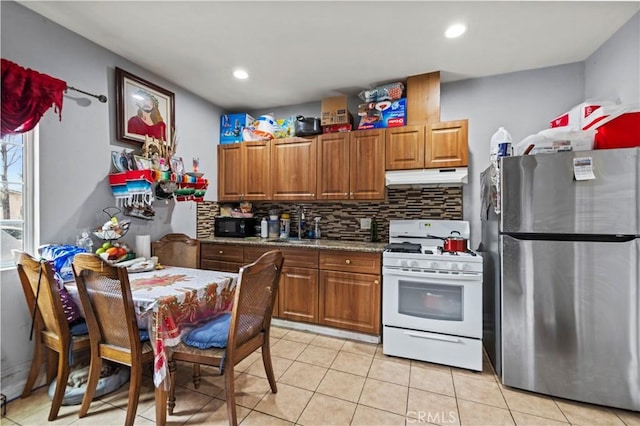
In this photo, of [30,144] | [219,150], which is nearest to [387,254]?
[219,150]

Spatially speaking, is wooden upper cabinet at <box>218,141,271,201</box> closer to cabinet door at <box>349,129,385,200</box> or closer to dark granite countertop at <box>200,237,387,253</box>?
dark granite countertop at <box>200,237,387,253</box>

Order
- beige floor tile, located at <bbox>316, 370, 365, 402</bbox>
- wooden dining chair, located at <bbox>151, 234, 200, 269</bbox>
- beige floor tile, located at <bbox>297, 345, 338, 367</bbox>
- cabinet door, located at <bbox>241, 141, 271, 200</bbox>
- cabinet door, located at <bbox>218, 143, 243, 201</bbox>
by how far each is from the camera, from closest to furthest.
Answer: beige floor tile, located at <bbox>316, 370, 365, 402</bbox>
beige floor tile, located at <bbox>297, 345, 338, 367</bbox>
wooden dining chair, located at <bbox>151, 234, 200, 269</bbox>
cabinet door, located at <bbox>241, 141, 271, 200</bbox>
cabinet door, located at <bbox>218, 143, 243, 201</bbox>

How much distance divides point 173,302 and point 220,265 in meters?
1.64

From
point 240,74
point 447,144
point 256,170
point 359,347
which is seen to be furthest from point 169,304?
point 447,144

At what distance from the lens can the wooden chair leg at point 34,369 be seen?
1.69m

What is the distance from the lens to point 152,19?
190cm

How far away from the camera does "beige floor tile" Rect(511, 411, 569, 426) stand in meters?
1.57

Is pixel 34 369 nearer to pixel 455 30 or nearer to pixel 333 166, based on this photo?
pixel 333 166

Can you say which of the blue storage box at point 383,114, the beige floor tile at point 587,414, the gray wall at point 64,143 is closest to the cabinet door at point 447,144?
the blue storage box at point 383,114

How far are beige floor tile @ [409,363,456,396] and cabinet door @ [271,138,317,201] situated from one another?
1.82 m

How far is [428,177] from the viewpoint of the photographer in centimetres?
256

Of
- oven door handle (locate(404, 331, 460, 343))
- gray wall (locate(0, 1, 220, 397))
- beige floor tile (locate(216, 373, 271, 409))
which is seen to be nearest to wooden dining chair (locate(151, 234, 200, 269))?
gray wall (locate(0, 1, 220, 397))

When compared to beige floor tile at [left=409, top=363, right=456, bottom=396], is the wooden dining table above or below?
above

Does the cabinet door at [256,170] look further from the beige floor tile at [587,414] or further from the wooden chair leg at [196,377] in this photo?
the beige floor tile at [587,414]
